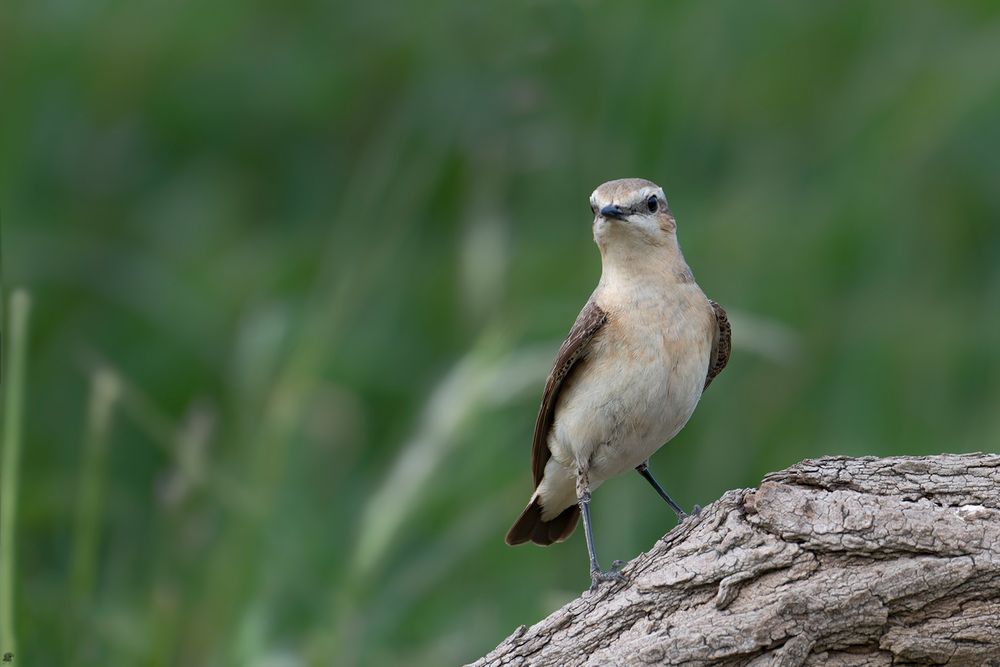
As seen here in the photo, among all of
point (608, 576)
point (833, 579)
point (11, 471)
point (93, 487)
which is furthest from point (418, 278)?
point (833, 579)

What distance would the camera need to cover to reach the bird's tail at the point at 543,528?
22.9 feet

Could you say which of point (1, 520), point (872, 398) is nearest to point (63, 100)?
point (872, 398)

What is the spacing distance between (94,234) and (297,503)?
162 inches

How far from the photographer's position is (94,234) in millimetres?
12586

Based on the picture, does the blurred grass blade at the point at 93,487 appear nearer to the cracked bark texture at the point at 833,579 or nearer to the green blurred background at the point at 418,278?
the green blurred background at the point at 418,278

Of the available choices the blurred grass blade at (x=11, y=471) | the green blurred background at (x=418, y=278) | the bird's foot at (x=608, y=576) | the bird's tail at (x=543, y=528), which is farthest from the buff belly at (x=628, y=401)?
the blurred grass blade at (x=11, y=471)

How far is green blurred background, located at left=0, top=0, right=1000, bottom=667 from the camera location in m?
7.92

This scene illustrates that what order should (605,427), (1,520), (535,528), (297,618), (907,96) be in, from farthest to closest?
1. (907,96)
2. (297,618)
3. (535,528)
4. (605,427)
5. (1,520)

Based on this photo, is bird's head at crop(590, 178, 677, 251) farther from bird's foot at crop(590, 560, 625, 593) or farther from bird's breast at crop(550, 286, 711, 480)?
bird's foot at crop(590, 560, 625, 593)

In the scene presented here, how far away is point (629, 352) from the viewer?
6168 millimetres

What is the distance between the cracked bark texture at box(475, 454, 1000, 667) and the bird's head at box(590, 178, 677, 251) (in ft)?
5.38

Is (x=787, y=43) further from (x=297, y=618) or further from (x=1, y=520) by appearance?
(x=1, y=520)

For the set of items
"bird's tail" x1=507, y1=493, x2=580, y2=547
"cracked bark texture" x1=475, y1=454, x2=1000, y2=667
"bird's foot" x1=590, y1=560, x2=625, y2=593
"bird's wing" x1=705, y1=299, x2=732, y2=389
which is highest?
"bird's wing" x1=705, y1=299, x2=732, y2=389

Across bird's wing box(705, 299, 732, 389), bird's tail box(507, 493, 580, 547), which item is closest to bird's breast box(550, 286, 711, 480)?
bird's wing box(705, 299, 732, 389)
